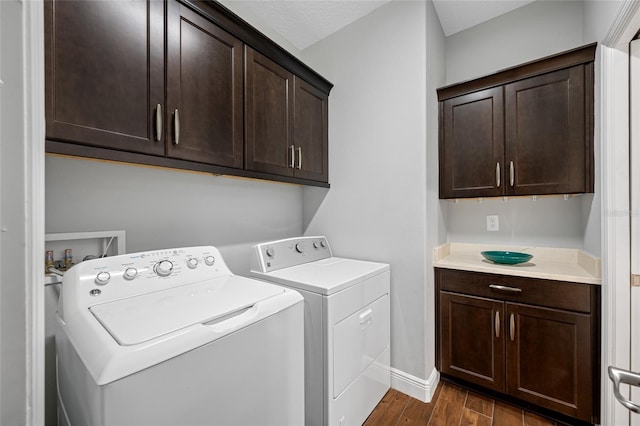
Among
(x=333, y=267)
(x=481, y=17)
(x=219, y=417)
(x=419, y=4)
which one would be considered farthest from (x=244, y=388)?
(x=481, y=17)

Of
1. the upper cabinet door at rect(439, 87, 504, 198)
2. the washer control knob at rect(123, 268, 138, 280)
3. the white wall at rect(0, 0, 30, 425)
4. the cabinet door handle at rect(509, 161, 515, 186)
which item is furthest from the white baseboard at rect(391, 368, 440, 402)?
the white wall at rect(0, 0, 30, 425)

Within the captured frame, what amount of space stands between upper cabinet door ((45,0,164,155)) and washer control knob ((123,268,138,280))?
50 cm

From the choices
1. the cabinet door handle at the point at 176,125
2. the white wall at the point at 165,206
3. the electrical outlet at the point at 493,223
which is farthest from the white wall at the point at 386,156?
the cabinet door handle at the point at 176,125

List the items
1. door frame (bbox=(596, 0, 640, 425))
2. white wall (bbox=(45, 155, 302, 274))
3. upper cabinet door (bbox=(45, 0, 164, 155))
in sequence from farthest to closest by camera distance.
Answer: door frame (bbox=(596, 0, 640, 425)) < white wall (bbox=(45, 155, 302, 274)) < upper cabinet door (bbox=(45, 0, 164, 155))

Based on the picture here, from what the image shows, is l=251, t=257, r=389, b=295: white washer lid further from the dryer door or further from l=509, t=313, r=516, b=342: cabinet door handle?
l=509, t=313, r=516, b=342: cabinet door handle

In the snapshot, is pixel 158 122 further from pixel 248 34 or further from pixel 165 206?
pixel 248 34

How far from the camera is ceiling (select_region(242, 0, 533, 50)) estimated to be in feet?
6.52

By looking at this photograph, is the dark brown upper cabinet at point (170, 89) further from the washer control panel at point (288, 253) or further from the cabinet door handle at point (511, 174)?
the cabinet door handle at point (511, 174)

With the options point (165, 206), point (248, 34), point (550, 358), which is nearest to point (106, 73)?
point (165, 206)

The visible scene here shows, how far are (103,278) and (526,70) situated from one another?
2.61 meters

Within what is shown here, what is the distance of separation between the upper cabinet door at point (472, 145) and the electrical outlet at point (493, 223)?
0.37m

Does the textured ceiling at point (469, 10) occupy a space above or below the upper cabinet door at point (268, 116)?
above

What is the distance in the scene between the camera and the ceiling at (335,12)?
6.52 ft

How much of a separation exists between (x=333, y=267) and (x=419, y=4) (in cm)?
187
